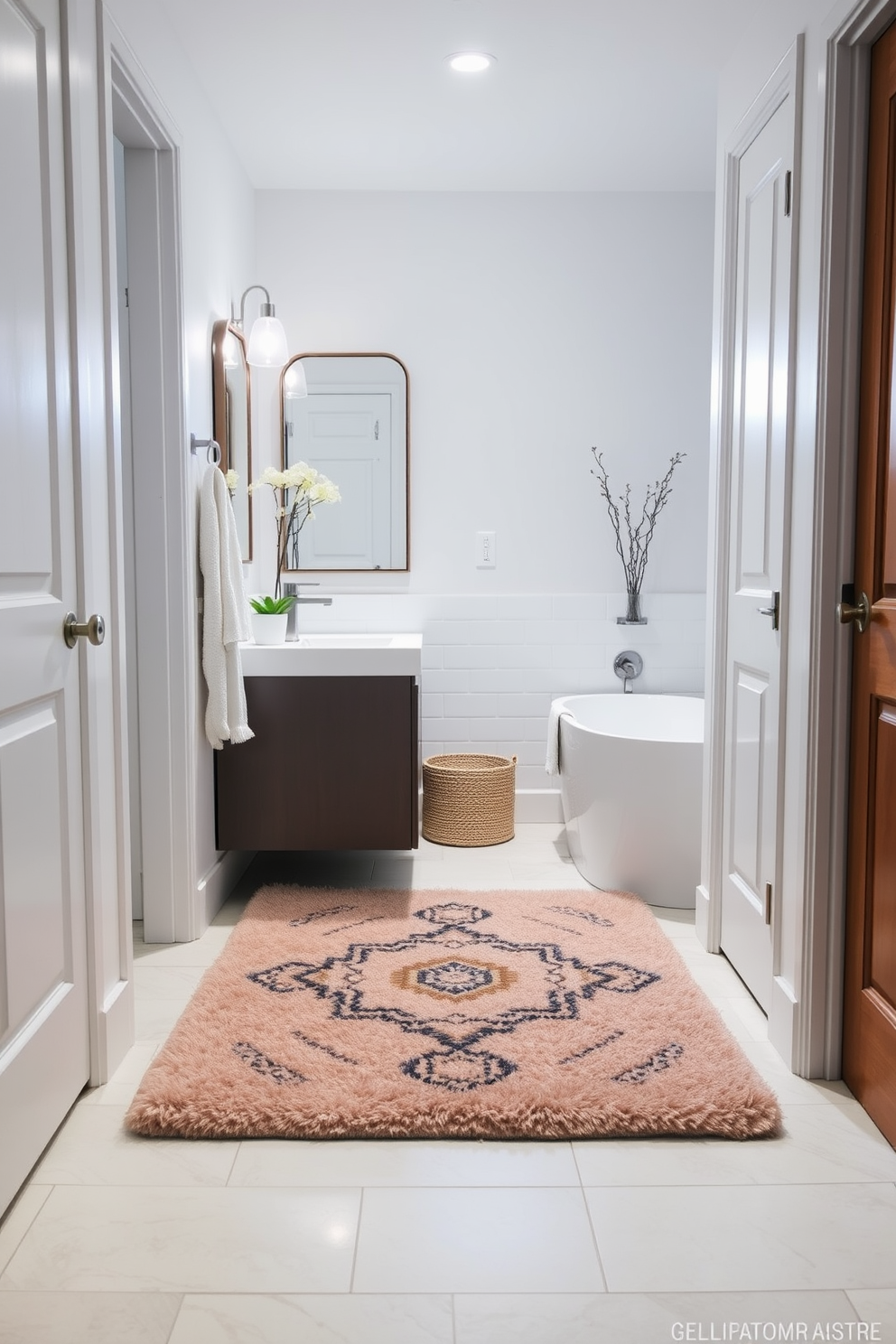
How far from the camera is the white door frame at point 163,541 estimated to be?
2648mm

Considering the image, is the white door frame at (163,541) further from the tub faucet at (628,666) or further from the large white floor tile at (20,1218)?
the tub faucet at (628,666)

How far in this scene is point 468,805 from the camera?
12.5ft

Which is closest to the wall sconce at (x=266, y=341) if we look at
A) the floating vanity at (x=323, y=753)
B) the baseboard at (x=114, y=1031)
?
the floating vanity at (x=323, y=753)

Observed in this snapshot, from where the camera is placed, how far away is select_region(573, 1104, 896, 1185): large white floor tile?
69.0 inches

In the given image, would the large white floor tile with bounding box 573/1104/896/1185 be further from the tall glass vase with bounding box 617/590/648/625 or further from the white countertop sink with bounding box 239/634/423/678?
the tall glass vase with bounding box 617/590/648/625

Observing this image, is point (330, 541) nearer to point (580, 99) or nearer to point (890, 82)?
point (580, 99)

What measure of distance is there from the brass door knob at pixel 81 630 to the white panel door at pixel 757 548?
135cm

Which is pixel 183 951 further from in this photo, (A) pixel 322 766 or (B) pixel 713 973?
(B) pixel 713 973

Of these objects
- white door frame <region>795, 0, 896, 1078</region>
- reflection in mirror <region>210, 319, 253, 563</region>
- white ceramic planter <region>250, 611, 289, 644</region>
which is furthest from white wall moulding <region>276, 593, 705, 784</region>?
white door frame <region>795, 0, 896, 1078</region>

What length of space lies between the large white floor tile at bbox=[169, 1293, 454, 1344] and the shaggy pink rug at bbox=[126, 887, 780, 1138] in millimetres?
425

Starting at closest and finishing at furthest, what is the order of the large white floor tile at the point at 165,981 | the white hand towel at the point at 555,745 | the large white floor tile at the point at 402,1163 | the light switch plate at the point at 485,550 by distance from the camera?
the large white floor tile at the point at 402,1163 < the large white floor tile at the point at 165,981 < the white hand towel at the point at 555,745 < the light switch plate at the point at 485,550

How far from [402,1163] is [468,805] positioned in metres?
2.05

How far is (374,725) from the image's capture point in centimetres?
311

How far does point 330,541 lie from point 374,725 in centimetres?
124
